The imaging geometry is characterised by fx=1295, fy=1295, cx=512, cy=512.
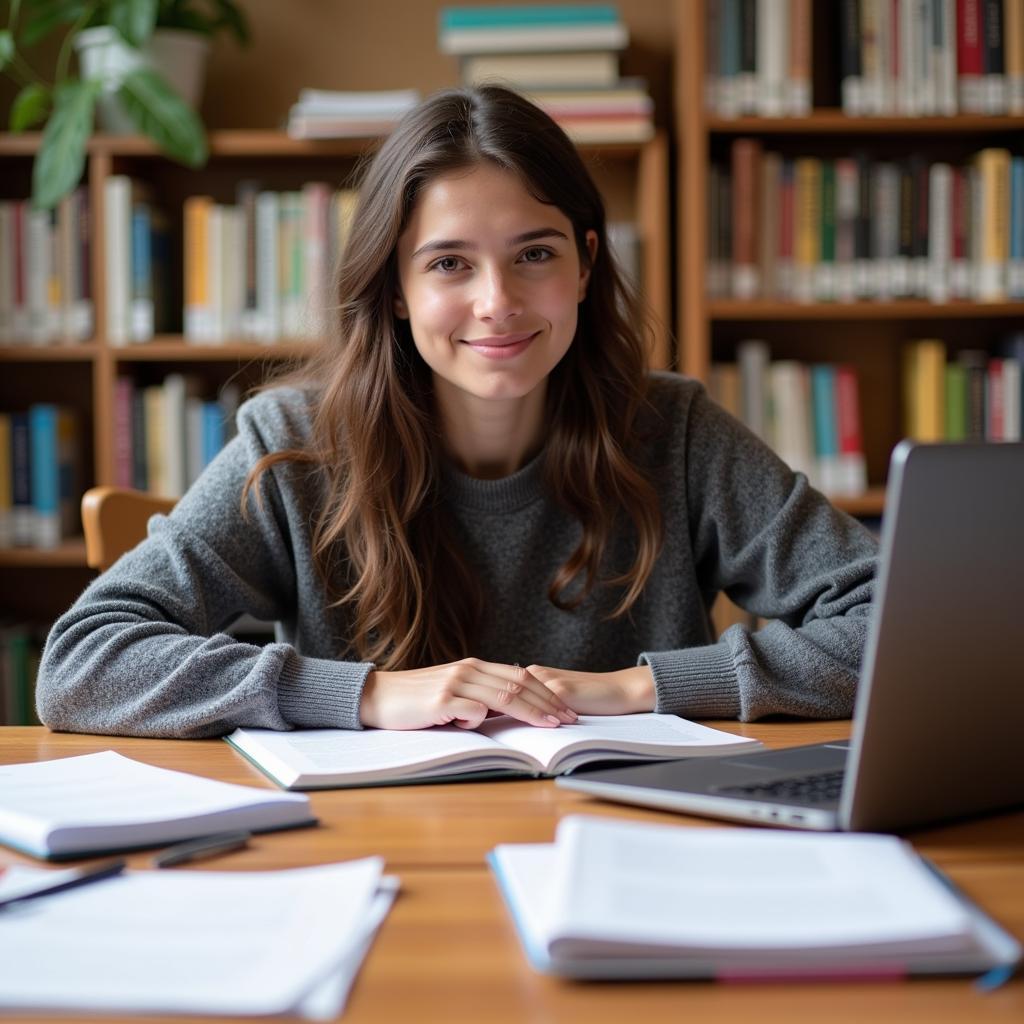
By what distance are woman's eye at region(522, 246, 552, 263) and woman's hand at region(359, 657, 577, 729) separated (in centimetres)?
54

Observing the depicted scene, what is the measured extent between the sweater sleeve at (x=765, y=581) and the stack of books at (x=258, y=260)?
131 centimetres

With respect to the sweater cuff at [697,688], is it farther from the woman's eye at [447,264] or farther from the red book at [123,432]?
the red book at [123,432]

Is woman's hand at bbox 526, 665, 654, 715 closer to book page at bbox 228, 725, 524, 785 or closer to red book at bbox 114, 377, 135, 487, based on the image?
book page at bbox 228, 725, 524, 785

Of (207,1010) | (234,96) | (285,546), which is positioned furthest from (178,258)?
(207,1010)

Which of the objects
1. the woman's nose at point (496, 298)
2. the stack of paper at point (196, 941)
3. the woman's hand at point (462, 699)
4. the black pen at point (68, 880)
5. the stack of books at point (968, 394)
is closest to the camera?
the stack of paper at point (196, 941)

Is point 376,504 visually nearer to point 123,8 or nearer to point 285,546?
point 285,546

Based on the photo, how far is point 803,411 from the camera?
2.72m

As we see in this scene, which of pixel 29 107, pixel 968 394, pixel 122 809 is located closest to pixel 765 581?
pixel 122 809

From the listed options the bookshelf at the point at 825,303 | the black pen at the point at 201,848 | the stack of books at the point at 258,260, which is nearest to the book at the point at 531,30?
the bookshelf at the point at 825,303

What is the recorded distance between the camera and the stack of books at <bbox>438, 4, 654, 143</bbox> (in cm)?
261

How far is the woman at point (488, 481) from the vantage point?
4.73 feet

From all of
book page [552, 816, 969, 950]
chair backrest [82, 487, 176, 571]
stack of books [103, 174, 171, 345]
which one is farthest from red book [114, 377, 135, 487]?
book page [552, 816, 969, 950]

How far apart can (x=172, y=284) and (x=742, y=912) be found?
99.7 inches

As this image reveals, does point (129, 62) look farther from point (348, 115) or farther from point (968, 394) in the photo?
point (968, 394)
